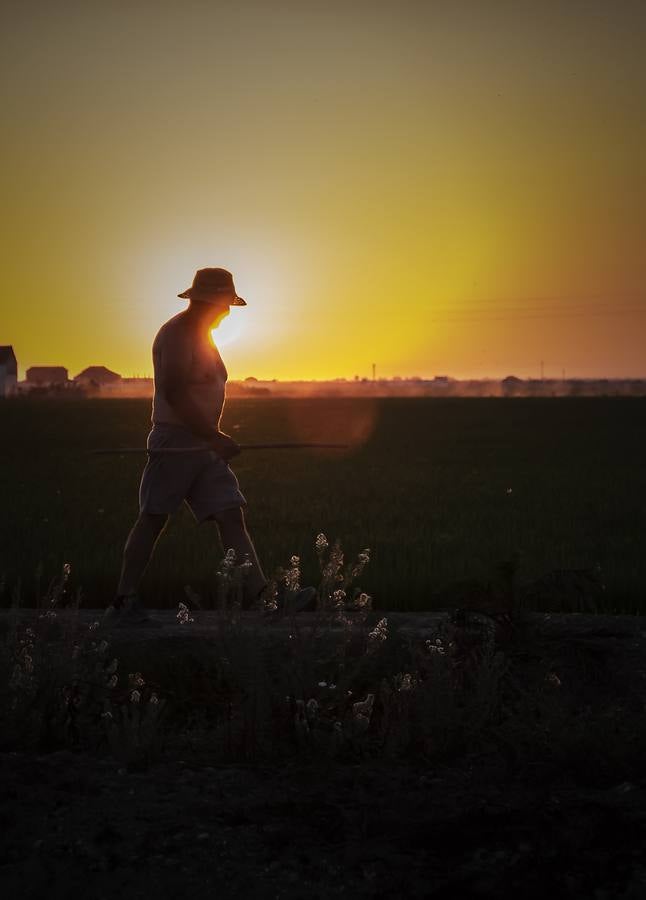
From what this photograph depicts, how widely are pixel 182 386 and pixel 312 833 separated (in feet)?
12.6

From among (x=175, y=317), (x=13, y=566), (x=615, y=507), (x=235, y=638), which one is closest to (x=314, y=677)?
(x=235, y=638)

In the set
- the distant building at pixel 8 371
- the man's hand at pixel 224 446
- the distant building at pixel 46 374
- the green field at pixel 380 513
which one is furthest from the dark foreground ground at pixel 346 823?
the distant building at pixel 46 374

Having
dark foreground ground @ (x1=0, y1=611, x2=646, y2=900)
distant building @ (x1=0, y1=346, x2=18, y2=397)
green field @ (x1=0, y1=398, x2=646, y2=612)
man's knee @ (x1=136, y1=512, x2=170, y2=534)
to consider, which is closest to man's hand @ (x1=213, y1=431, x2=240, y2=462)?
man's knee @ (x1=136, y1=512, x2=170, y2=534)

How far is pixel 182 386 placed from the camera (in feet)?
23.9

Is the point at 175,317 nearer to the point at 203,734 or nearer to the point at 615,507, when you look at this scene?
the point at 203,734

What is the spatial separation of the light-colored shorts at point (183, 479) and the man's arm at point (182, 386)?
0.47 feet

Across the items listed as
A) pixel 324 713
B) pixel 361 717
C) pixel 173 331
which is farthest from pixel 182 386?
pixel 361 717

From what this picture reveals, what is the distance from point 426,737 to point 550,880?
1118 mm

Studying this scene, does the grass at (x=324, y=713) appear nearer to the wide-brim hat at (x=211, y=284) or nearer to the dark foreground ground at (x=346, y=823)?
the dark foreground ground at (x=346, y=823)

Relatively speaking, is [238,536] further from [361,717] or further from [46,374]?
[46,374]

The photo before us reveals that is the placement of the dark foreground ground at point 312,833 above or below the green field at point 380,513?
below

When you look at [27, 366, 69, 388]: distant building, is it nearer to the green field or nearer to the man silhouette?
the green field

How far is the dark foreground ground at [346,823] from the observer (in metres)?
3.57

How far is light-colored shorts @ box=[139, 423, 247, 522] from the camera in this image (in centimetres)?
742
